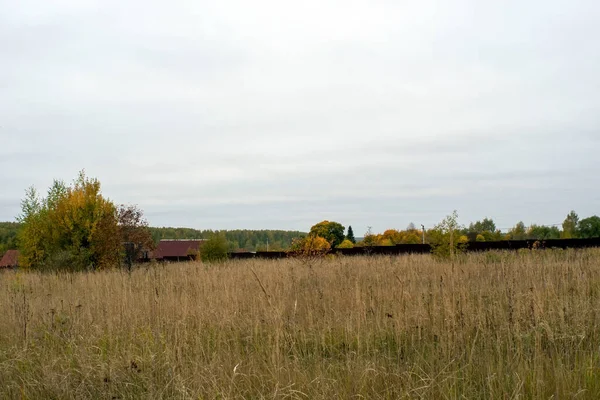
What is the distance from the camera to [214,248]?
25.5 m

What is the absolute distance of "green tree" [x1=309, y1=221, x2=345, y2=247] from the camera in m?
53.8

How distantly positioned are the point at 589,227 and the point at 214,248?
3847 centimetres

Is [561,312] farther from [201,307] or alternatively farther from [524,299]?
[201,307]

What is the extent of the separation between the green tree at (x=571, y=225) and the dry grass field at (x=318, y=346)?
45.8 m

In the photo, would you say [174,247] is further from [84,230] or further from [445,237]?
[445,237]

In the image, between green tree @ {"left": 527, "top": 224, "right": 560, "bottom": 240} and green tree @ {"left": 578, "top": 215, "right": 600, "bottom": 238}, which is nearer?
green tree @ {"left": 578, "top": 215, "right": 600, "bottom": 238}

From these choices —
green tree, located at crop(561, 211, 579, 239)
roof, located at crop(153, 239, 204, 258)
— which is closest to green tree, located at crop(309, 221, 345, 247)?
roof, located at crop(153, 239, 204, 258)

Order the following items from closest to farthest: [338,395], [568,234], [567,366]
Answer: [338,395] → [567,366] → [568,234]

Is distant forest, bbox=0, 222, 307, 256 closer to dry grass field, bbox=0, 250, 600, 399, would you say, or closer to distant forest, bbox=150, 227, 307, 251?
distant forest, bbox=150, 227, 307, 251

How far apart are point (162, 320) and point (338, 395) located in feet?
11.0

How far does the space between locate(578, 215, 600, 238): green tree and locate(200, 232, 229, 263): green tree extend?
3578cm

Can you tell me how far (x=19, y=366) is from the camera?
512 cm

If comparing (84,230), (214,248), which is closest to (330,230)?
(214,248)

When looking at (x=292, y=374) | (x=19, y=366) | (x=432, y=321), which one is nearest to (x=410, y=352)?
(x=432, y=321)
